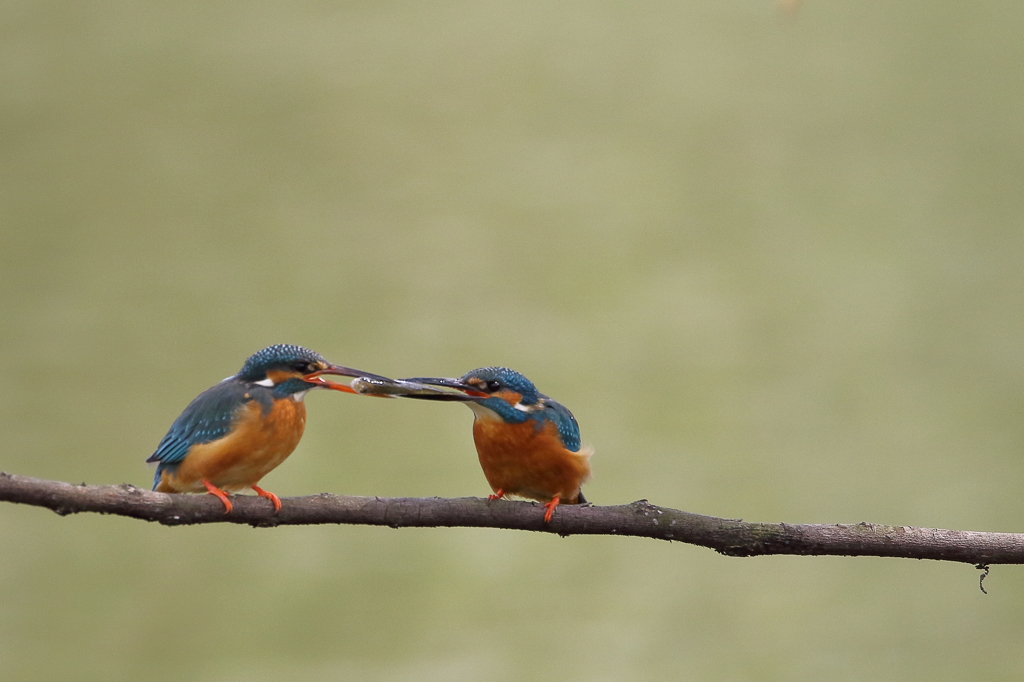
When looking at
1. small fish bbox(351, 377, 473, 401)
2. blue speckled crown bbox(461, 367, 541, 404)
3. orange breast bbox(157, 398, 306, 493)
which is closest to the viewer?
small fish bbox(351, 377, 473, 401)

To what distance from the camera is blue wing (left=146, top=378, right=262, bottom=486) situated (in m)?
1.42

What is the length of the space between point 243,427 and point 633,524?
607 millimetres

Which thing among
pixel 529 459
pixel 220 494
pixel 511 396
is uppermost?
pixel 511 396

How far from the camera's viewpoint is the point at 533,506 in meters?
1.52

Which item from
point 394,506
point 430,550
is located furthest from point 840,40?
point 394,506

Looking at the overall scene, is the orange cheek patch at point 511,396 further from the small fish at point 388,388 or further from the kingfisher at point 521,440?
the small fish at point 388,388

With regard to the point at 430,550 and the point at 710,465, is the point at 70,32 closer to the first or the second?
the point at 430,550

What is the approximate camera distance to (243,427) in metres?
1.40

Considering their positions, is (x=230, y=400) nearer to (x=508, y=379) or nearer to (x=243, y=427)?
(x=243, y=427)

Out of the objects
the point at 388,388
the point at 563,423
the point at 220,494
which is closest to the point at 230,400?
the point at 220,494

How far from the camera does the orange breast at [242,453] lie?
1.40m

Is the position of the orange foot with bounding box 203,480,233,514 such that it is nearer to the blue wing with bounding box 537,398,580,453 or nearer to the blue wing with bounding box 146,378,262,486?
the blue wing with bounding box 146,378,262,486

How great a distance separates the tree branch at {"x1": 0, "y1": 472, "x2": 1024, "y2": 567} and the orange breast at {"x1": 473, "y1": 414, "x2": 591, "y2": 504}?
0.13 metres

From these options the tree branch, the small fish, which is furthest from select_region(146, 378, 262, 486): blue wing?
the small fish
